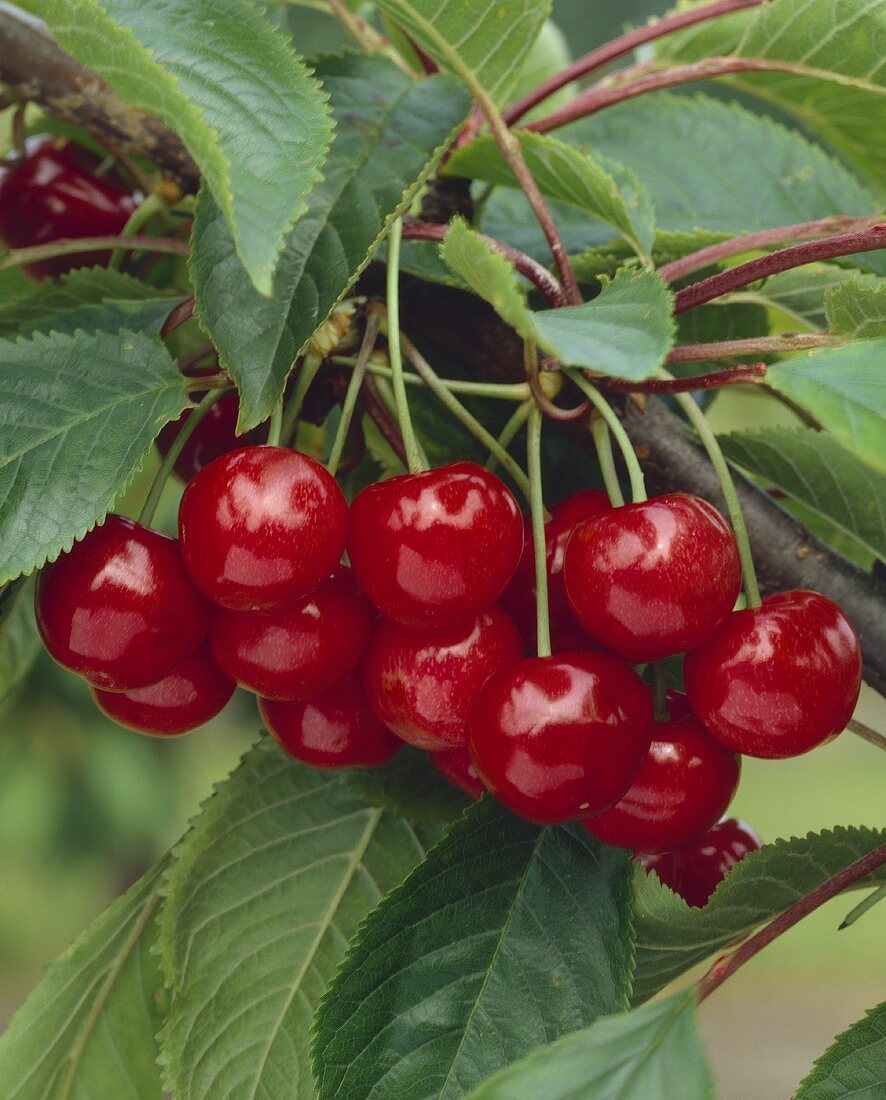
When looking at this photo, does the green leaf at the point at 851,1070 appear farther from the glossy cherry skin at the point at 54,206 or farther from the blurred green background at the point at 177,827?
the blurred green background at the point at 177,827

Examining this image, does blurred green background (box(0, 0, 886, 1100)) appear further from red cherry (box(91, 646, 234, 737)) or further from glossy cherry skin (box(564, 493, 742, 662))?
glossy cherry skin (box(564, 493, 742, 662))

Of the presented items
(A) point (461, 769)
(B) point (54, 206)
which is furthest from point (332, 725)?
(B) point (54, 206)

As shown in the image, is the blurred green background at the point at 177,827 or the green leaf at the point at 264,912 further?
the blurred green background at the point at 177,827

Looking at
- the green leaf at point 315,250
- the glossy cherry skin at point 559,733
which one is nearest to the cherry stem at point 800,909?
the glossy cherry skin at point 559,733

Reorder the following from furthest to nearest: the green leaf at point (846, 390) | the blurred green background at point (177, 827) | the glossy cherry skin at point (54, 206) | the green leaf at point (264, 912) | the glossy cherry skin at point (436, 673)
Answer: the blurred green background at point (177, 827)
the glossy cherry skin at point (54, 206)
the green leaf at point (264, 912)
the glossy cherry skin at point (436, 673)
the green leaf at point (846, 390)

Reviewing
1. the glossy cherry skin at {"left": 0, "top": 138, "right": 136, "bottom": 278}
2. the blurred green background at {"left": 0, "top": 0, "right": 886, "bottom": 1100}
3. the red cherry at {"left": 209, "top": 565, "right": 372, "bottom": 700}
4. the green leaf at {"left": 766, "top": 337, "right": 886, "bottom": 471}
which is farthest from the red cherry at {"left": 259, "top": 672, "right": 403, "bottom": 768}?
the blurred green background at {"left": 0, "top": 0, "right": 886, "bottom": 1100}

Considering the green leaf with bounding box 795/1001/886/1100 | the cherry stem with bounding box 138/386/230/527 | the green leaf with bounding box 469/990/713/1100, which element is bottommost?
the green leaf with bounding box 795/1001/886/1100

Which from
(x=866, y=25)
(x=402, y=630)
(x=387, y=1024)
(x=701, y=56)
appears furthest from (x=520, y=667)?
(x=701, y=56)

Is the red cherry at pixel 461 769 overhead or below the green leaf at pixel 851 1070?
overhead
